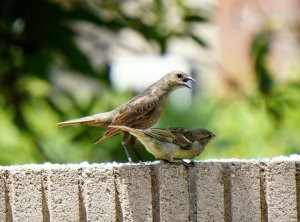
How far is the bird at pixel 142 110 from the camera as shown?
468cm

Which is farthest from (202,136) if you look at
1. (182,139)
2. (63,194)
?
(63,194)

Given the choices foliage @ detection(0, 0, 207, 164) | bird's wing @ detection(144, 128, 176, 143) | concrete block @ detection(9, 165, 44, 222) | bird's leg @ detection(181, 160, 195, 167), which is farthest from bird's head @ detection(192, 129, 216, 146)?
A: foliage @ detection(0, 0, 207, 164)

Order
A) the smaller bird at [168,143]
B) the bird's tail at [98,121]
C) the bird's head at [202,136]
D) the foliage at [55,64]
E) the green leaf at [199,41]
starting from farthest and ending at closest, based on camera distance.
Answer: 1. the green leaf at [199,41]
2. the foliage at [55,64]
3. the bird's tail at [98,121]
4. the bird's head at [202,136]
5. the smaller bird at [168,143]

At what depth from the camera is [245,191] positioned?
4.31 metres

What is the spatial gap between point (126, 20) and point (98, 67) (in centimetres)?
39

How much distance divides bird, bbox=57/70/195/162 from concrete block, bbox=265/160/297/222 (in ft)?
2.09

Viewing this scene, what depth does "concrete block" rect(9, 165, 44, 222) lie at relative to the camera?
4332 millimetres

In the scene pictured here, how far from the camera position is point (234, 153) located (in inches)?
328

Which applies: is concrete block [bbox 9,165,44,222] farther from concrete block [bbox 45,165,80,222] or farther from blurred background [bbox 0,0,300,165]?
blurred background [bbox 0,0,300,165]

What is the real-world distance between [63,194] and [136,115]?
544 mm

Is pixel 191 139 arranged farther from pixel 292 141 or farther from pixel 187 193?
pixel 292 141

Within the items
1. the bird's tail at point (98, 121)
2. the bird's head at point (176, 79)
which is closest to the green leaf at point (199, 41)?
the bird's head at point (176, 79)

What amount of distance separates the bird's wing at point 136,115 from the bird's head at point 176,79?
0.18 metres

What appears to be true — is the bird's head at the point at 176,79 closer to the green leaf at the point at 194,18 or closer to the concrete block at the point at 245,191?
the concrete block at the point at 245,191
